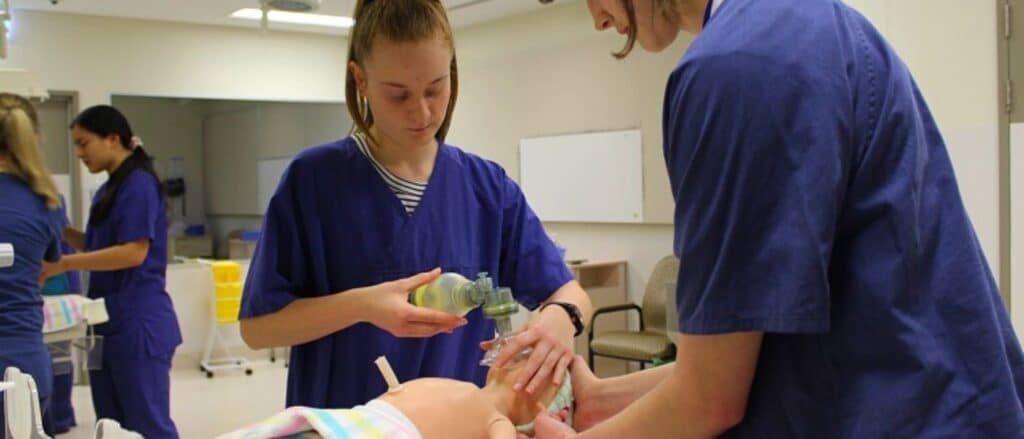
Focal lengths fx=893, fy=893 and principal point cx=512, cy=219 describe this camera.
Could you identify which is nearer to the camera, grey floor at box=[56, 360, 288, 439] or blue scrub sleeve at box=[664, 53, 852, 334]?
blue scrub sleeve at box=[664, 53, 852, 334]

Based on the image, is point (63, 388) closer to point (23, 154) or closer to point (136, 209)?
point (136, 209)

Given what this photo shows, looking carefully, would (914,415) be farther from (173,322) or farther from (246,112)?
(246,112)

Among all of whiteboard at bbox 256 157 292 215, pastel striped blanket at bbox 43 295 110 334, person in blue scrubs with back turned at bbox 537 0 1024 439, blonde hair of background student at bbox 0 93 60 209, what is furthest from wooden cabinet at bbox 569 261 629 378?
person in blue scrubs with back turned at bbox 537 0 1024 439

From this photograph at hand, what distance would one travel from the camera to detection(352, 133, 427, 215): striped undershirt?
142 centimetres

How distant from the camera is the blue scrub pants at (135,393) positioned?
3164 mm

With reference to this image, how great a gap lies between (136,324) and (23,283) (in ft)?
2.45

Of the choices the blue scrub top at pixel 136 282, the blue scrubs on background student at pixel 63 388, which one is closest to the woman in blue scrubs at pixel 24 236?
the blue scrub top at pixel 136 282

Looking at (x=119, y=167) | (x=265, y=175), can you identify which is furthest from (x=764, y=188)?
(x=265, y=175)

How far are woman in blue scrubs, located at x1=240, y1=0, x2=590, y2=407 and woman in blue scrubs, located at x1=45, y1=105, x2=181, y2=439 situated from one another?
1996 mm

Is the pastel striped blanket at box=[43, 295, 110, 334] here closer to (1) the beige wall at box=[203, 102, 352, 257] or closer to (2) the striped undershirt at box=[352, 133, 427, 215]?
(2) the striped undershirt at box=[352, 133, 427, 215]

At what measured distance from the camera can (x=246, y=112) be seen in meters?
6.88

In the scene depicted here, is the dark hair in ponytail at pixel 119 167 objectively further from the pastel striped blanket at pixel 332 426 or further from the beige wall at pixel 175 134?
the beige wall at pixel 175 134

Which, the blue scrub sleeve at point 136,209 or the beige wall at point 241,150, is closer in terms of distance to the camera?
the blue scrub sleeve at point 136,209

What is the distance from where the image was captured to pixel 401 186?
4.69 ft
